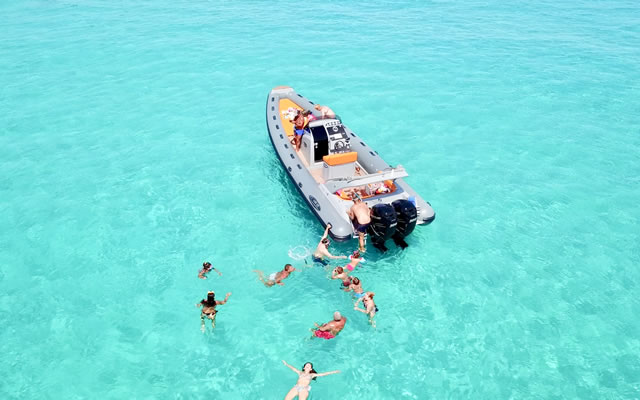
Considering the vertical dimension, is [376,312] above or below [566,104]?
below

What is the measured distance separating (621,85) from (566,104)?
4338 millimetres

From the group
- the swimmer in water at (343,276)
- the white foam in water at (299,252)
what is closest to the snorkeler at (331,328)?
the swimmer in water at (343,276)

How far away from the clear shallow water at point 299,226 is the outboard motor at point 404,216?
1.07 meters

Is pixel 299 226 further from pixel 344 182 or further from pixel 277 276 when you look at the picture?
pixel 277 276

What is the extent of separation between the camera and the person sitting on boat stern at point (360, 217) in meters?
9.91

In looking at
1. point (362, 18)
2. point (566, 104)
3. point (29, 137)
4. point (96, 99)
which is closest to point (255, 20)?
point (362, 18)

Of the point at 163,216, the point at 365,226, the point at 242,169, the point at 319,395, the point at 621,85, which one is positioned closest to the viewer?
the point at 319,395

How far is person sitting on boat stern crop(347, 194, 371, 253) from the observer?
9.91m

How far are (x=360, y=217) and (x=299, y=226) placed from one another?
2.27m

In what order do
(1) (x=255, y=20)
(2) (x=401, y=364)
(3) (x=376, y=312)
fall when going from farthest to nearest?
(1) (x=255, y=20) → (3) (x=376, y=312) → (2) (x=401, y=364)

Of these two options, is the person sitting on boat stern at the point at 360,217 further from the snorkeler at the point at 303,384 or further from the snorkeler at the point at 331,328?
the snorkeler at the point at 303,384

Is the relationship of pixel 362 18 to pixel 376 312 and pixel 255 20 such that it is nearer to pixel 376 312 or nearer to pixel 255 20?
pixel 255 20

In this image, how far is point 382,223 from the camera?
9.52 metres

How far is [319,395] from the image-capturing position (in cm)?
772
